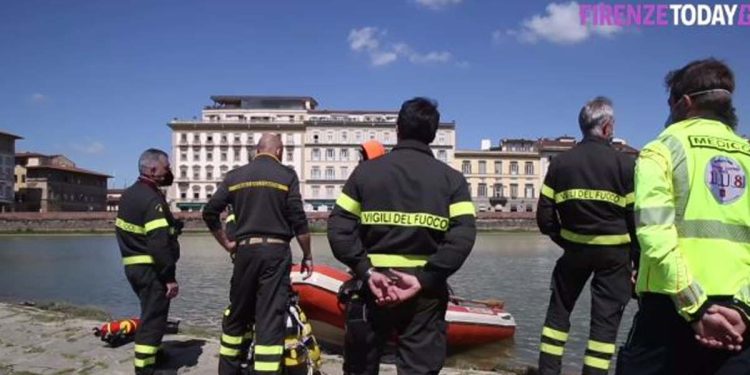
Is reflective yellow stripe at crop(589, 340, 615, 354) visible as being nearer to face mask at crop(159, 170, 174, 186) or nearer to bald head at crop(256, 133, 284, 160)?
bald head at crop(256, 133, 284, 160)

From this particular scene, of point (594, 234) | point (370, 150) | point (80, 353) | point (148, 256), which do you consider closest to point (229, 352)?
point (148, 256)

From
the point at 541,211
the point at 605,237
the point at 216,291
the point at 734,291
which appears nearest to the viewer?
the point at 734,291

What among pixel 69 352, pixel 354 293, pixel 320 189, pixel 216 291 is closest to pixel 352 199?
pixel 354 293

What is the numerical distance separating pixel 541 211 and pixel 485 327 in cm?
373

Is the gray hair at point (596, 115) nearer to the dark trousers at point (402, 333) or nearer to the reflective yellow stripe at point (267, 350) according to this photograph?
the dark trousers at point (402, 333)

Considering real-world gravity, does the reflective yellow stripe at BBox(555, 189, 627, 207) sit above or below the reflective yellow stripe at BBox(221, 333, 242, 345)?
above

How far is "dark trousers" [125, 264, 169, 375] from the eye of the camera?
508 cm

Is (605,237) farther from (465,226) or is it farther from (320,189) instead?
(320,189)

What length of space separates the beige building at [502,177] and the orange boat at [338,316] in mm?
91294

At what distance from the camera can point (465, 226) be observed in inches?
130

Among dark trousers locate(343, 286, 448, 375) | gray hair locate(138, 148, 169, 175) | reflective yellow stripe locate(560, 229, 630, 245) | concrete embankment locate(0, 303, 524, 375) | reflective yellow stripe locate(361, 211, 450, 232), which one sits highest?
gray hair locate(138, 148, 169, 175)

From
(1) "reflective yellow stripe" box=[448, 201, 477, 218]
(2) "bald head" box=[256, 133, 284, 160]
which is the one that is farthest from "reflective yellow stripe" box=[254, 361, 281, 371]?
(1) "reflective yellow stripe" box=[448, 201, 477, 218]

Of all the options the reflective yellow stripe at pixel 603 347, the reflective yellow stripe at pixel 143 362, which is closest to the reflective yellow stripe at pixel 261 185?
the reflective yellow stripe at pixel 143 362

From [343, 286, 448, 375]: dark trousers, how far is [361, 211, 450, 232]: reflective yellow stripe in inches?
14.6
